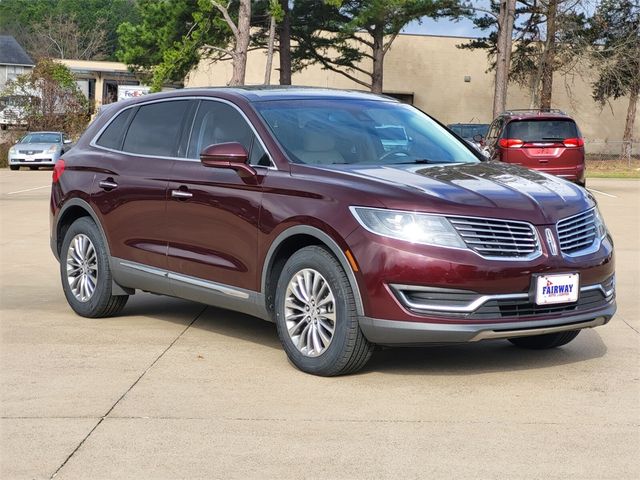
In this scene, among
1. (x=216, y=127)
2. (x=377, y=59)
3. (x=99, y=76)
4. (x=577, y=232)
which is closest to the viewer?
(x=577, y=232)

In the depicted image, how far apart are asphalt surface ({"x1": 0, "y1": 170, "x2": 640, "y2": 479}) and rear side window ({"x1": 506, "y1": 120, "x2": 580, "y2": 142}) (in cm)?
1339

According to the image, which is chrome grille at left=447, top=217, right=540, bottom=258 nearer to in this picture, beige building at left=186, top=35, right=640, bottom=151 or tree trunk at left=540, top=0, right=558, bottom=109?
tree trunk at left=540, top=0, right=558, bottom=109

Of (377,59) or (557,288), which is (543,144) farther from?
(377,59)

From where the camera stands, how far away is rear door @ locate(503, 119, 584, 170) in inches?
880

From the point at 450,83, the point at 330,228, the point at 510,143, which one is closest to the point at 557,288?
the point at 330,228

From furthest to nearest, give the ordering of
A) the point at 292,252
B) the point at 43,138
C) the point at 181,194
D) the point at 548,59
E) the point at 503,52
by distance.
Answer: the point at 548,59 < the point at 503,52 < the point at 43,138 < the point at 181,194 < the point at 292,252

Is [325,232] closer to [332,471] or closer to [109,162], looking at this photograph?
[332,471]

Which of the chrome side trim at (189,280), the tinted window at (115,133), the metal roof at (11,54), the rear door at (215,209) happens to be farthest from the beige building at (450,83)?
the rear door at (215,209)

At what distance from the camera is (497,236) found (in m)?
6.66

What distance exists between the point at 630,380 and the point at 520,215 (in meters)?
1.25

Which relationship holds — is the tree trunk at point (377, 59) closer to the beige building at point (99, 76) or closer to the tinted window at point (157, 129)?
the beige building at point (99, 76)

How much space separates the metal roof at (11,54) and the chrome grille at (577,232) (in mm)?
101019

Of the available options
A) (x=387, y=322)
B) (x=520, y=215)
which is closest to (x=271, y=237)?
(x=387, y=322)

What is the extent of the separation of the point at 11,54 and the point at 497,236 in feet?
338
